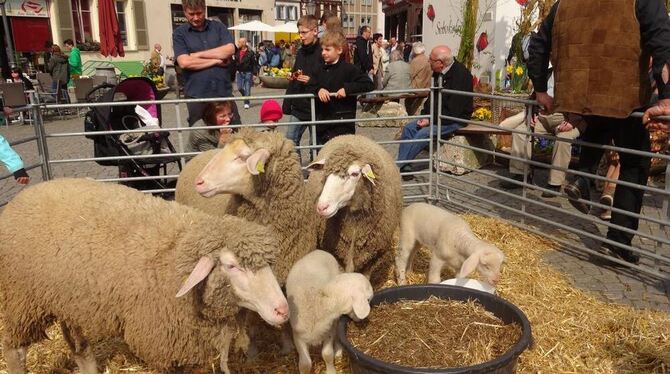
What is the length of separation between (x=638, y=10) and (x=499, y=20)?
21.8 feet

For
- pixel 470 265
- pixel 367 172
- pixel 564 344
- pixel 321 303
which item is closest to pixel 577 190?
pixel 564 344

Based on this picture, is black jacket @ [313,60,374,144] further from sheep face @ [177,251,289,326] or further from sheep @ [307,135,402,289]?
sheep face @ [177,251,289,326]

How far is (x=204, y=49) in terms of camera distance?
483cm

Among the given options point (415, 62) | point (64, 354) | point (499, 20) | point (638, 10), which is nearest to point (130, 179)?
point (64, 354)

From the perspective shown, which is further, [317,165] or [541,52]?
[541,52]

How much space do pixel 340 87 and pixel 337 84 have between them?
1.6 inches

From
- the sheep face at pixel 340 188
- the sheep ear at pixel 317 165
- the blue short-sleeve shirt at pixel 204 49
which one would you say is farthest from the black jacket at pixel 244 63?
the sheep face at pixel 340 188

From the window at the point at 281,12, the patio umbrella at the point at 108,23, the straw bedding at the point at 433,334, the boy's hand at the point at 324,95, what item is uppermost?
the window at the point at 281,12

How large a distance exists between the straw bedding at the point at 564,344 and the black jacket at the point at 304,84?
8.59ft

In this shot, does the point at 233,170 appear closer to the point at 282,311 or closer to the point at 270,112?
the point at 282,311

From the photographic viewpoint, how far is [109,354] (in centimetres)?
317

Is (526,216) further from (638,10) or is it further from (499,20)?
(499,20)

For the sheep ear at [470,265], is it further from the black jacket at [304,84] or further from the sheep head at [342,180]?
the black jacket at [304,84]

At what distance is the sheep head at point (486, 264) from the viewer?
3.03 metres
